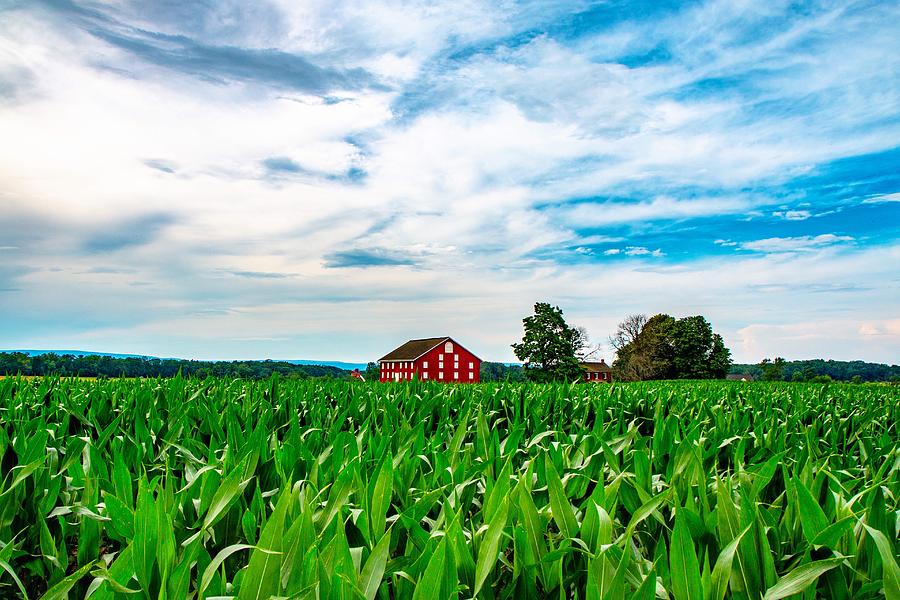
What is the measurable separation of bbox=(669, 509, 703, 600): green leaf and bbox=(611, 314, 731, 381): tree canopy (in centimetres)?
7787

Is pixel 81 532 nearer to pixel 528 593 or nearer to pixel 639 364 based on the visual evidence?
pixel 528 593

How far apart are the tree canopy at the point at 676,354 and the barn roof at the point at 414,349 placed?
23.9 meters

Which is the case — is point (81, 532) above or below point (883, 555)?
below

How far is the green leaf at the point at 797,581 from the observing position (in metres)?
1.45

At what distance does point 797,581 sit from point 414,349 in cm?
8747

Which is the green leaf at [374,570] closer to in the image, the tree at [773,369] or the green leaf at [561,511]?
the green leaf at [561,511]

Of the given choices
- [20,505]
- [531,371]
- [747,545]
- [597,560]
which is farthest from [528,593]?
[531,371]

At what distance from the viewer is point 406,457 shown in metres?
2.51

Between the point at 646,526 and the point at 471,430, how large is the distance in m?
2.29

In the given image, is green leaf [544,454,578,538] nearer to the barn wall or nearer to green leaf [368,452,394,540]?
green leaf [368,452,394,540]

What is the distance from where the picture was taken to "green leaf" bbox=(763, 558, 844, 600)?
1447 millimetres

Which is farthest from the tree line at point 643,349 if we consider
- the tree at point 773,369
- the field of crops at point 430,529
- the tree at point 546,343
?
the field of crops at point 430,529

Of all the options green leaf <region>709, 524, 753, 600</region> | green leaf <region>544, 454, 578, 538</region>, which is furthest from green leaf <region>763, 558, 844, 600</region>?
green leaf <region>544, 454, 578, 538</region>

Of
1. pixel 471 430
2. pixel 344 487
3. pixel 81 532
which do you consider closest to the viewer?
pixel 344 487
